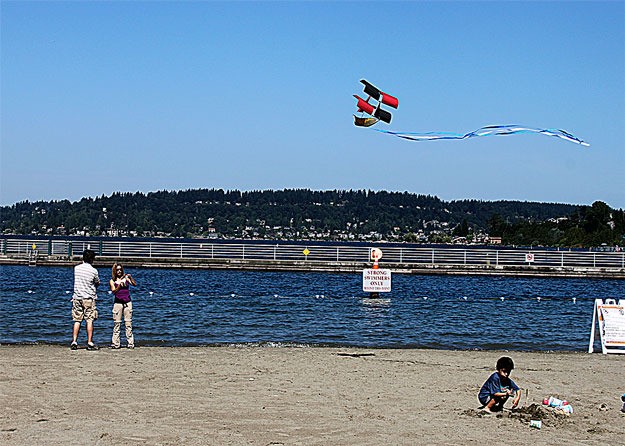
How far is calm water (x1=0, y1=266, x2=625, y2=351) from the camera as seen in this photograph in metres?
18.4

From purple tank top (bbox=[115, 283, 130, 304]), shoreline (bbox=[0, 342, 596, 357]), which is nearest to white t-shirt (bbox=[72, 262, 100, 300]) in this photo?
purple tank top (bbox=[115, 283, 130, 304])

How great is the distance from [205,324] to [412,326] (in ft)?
17.7

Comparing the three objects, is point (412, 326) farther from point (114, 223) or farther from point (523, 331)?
point (114, 223)

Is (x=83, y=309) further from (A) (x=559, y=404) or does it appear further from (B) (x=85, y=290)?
(A) (x=559, y=404)

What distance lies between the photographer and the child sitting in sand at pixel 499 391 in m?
9.81

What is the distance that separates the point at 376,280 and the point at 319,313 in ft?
17.4

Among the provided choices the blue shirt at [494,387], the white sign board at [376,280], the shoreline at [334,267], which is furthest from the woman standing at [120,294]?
the shoreline at [334,267]

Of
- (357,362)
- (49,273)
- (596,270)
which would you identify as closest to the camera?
(357,362)

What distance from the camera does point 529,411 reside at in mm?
9695

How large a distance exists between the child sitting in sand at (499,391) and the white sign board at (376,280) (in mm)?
19424

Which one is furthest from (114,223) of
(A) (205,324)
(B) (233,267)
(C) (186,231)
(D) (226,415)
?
(D) (226,415)

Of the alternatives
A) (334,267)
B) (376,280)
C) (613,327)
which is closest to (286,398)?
(613,327)

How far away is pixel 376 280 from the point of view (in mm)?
29500

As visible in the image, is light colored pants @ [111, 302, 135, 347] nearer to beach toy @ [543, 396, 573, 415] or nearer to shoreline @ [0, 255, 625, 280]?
beach toy @ [543, 396, 573, 415]
